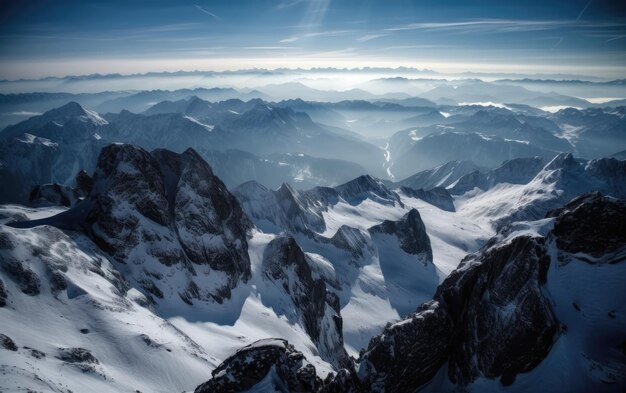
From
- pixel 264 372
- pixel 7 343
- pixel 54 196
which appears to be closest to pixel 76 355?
pixel 7 343

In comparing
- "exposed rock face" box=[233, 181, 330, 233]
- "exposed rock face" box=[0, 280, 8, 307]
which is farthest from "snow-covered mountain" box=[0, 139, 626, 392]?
"exposed rock face" box=[233, 181, 330, 233]

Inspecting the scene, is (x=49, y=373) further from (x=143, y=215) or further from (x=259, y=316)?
(x=259, y=316)

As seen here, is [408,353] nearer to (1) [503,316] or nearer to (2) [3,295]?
(1) [503,316]

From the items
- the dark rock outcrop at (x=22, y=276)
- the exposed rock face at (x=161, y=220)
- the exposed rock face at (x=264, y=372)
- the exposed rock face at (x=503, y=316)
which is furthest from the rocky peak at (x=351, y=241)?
the exposed rock face at (x=264, y=372)

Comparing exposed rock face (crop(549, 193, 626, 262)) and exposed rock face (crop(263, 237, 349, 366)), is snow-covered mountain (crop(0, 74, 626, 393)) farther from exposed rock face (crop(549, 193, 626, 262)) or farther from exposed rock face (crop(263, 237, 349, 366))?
exposed rock face (crop(263, 237, 349, 366))

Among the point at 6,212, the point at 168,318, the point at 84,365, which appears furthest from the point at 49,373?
the point at 6,212
